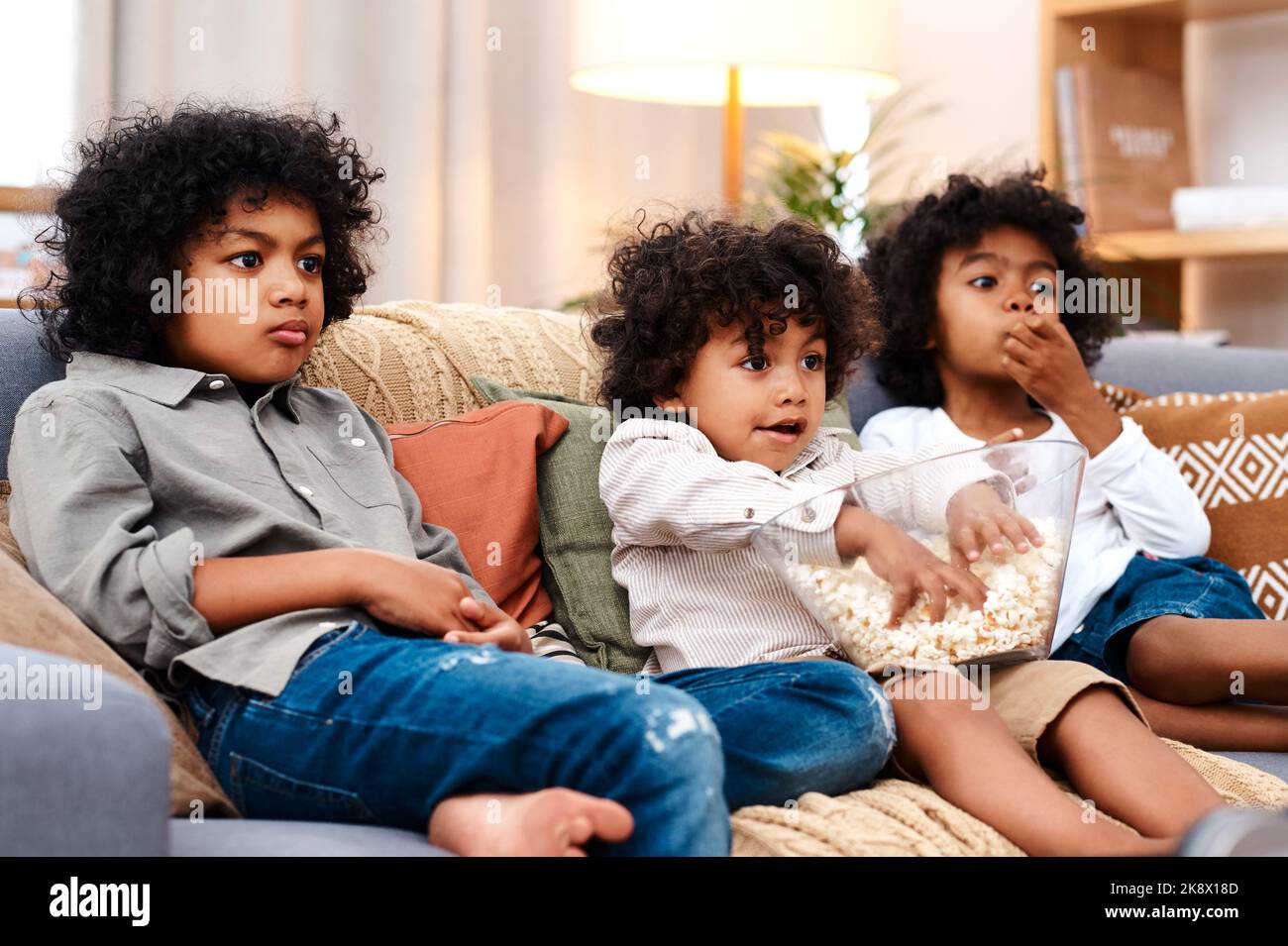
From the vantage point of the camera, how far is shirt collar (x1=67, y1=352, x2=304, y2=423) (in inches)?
46.7

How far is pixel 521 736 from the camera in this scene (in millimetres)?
908

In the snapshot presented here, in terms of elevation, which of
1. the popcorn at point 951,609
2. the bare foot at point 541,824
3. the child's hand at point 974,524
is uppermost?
the child's hand at point 974,524

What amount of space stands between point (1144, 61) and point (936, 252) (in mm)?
Result: 1384

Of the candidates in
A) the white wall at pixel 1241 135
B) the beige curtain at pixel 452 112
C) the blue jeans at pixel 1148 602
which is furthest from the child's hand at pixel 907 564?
the white wall at pixel 1241 135

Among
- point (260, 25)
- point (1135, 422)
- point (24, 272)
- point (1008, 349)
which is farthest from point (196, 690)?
point (260, 25)

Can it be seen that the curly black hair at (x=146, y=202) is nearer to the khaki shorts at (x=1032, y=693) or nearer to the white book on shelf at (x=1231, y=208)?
the khaki shorts at (x=1032, y=693)

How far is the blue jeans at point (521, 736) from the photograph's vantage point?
0.88m

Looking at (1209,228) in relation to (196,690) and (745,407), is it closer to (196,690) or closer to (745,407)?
(745,407)

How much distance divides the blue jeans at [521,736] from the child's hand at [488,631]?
0.15 ft

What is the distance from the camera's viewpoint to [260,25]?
2299 mm

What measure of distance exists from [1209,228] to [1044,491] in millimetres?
1714

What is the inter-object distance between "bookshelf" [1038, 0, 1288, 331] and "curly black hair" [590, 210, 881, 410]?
4.41 ft
